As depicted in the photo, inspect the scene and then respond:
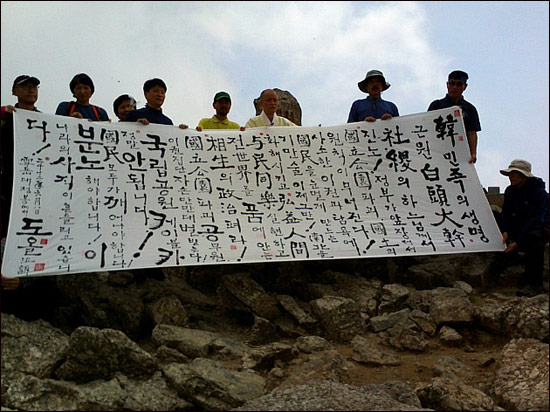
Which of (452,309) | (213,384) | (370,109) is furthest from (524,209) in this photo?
(213,384)

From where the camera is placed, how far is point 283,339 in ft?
19.6

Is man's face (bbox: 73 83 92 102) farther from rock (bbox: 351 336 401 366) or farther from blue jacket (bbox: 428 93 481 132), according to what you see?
blue jacket (bbox: 428 93 481 132)

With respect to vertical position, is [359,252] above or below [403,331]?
above

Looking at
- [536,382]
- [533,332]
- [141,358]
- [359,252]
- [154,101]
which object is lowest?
[536,382]

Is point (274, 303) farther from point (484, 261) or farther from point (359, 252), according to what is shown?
point (484, 261)

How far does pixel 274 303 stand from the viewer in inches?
250

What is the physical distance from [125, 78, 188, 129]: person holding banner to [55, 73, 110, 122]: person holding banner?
40cm

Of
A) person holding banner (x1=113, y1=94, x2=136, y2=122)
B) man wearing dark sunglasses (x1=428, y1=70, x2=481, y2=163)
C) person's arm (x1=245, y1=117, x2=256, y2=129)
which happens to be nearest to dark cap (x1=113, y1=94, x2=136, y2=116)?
person holding banner (x1=113, y1=94, x2=136, y2=122)

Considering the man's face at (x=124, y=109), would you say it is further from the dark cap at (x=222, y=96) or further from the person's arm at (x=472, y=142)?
the person's arm at (x=472, y=142)

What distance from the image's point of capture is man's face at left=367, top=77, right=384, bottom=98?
24.8 ft

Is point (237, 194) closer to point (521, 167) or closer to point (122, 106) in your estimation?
point (122, 106)

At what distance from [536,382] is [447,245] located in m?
2.25

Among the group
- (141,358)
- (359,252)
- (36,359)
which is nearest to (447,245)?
(359,252)

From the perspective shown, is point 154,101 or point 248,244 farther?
point 154,101
